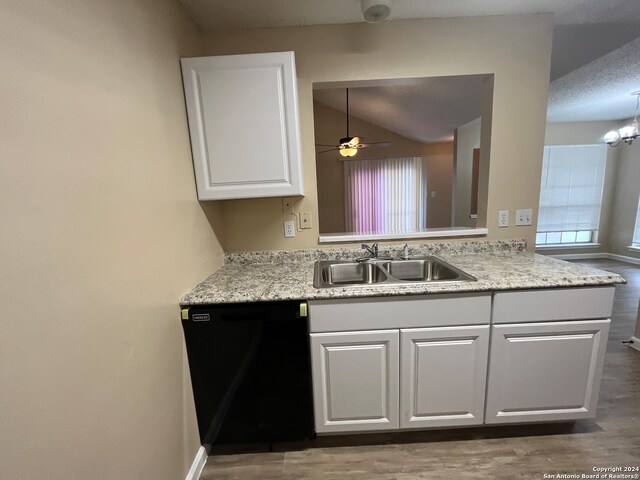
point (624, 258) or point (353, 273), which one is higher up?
point (353, 273)

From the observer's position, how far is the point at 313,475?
4.25ft

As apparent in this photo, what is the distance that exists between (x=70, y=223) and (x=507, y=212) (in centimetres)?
Result: 224

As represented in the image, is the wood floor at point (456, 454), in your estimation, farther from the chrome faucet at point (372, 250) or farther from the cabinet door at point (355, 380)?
the chrome faucet at point (372, 250)

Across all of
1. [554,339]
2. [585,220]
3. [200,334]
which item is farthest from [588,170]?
[200,334]

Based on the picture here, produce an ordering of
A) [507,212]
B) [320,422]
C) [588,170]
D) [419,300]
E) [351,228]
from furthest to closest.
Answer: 1. [351,228]
2. [588,170]
3. [507,212]
4. [320,422]
5. [419,300]

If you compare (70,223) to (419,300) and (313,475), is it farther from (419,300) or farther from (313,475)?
(313,475)

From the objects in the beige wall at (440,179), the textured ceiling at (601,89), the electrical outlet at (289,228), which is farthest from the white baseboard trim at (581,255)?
the electrical outlet at (289,228)

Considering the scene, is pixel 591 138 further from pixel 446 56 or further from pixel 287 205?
pixel 287 205

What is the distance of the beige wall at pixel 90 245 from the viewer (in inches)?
22.9

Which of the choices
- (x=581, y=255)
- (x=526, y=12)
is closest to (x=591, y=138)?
(x=581, y=255)

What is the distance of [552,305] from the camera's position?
1.27 metres

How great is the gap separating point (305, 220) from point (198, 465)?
1461 mm

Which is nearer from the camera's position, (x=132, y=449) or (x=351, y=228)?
(x=132, y=449)

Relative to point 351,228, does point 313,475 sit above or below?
below
